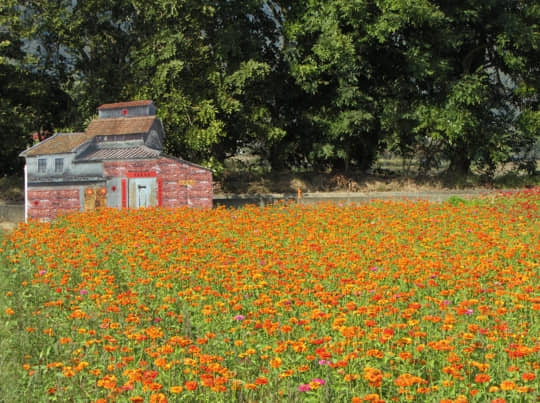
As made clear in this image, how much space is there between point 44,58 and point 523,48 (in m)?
24.3

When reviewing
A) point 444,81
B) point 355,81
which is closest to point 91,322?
point 355,81

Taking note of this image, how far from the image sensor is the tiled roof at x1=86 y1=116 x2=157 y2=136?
2142 centimetres

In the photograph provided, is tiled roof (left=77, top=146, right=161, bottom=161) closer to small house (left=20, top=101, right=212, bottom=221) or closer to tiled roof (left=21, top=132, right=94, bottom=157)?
small house (left=20, top=101, right=212, bottom=221)

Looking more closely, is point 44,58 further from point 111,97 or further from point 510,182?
point 510,182

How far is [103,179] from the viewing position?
2050 centimetres

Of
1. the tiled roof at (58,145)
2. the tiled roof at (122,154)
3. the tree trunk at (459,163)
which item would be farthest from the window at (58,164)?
the tree trunk at (459,163)

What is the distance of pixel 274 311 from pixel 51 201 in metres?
15.6

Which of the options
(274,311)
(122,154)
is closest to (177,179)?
(122,154)

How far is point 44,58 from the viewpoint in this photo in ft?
108

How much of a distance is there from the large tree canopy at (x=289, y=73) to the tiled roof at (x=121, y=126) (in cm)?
600

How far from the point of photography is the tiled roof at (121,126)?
2142 centimetres

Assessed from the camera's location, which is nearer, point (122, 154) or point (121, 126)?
point (122, 154)

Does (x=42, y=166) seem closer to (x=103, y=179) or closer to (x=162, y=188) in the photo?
(x=103, y=179)

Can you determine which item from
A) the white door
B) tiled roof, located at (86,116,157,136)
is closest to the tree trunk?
tiled roof, located at (86,116,157,136)
